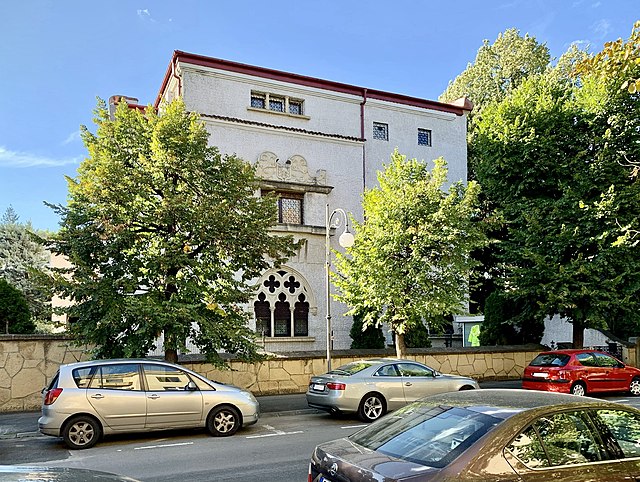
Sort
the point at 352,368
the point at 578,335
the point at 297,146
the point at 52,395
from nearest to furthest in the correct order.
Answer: the point at 52,395 < the point at 352,368 < the point at 578,335 < the point at 297,146

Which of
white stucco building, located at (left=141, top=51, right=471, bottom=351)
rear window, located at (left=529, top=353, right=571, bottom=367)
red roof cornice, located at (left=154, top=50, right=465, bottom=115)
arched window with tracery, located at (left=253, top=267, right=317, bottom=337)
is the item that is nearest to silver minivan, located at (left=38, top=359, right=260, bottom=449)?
rear window, located at (left=529, top=353, right=571, bottom=367)

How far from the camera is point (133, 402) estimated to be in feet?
32.8

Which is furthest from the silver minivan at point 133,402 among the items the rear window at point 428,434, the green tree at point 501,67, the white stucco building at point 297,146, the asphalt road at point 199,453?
the green tree at point 501,67

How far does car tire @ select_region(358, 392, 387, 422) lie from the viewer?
12.3 metres

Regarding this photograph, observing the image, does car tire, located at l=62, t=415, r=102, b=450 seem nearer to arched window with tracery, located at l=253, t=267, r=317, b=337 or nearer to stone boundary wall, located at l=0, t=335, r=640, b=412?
stone boundary wall, located at l=0, t=335, r=640, b=412

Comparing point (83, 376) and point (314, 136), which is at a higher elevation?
point (314, 136)

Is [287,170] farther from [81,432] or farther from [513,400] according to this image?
[513,400]

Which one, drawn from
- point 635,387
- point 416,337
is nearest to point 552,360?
point 635,387

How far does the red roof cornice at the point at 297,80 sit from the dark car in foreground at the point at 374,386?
14.3 metres

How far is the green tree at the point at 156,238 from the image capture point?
12.3m

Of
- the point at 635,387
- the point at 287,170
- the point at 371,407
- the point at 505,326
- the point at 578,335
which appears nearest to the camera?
the point at 371,407

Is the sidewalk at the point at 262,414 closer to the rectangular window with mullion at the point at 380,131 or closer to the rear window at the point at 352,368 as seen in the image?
the rear window at the point at 352,368

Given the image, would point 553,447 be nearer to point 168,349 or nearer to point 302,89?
point 168,349

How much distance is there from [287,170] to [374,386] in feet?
41.1
